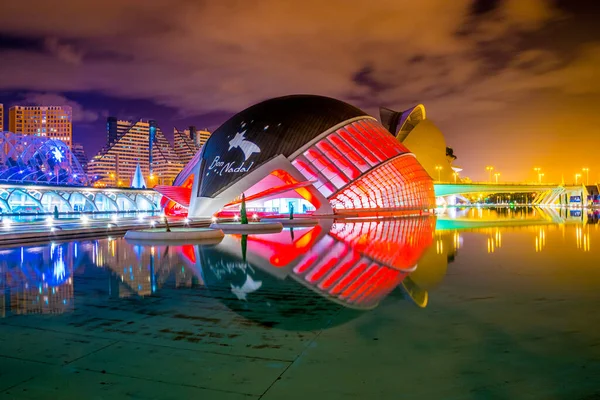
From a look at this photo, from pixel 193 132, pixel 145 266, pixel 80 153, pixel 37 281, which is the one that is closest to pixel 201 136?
pixel 193 132

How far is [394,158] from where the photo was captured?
4572cm

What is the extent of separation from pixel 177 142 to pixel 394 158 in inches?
5448

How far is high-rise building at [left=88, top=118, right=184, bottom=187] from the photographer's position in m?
151

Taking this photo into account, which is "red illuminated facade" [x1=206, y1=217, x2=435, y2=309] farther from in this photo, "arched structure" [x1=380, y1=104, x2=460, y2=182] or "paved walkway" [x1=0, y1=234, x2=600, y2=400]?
"arched structure" [x1=380, y1=104, x2=460, y2=182]

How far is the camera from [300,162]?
39812mm

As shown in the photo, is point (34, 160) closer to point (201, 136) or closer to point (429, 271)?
point (429, 271)

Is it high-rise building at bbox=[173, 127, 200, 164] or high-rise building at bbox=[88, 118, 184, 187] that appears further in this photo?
high-rise building at bbox=[173, 127, 200, 164]

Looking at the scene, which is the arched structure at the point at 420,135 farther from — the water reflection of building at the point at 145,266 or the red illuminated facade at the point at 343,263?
the water reflection of building at the point at 145,266

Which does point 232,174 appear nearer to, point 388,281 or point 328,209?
point 328,209

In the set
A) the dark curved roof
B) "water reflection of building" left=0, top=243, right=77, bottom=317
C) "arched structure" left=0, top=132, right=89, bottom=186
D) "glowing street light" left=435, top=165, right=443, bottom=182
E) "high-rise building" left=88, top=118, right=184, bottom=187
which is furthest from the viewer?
"high-rise building" left=88, top=118, right=184, bottom=187

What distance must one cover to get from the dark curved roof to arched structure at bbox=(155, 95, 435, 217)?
8 centimetres

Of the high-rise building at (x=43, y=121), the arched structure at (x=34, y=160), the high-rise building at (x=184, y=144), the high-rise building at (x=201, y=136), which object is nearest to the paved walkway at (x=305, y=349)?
the arched structure at (x=34, y=160)

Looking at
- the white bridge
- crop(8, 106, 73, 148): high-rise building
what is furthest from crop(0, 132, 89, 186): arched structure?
crop(8, 106, 73, 148): high-rise building

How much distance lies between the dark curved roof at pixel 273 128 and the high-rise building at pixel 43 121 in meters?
149
